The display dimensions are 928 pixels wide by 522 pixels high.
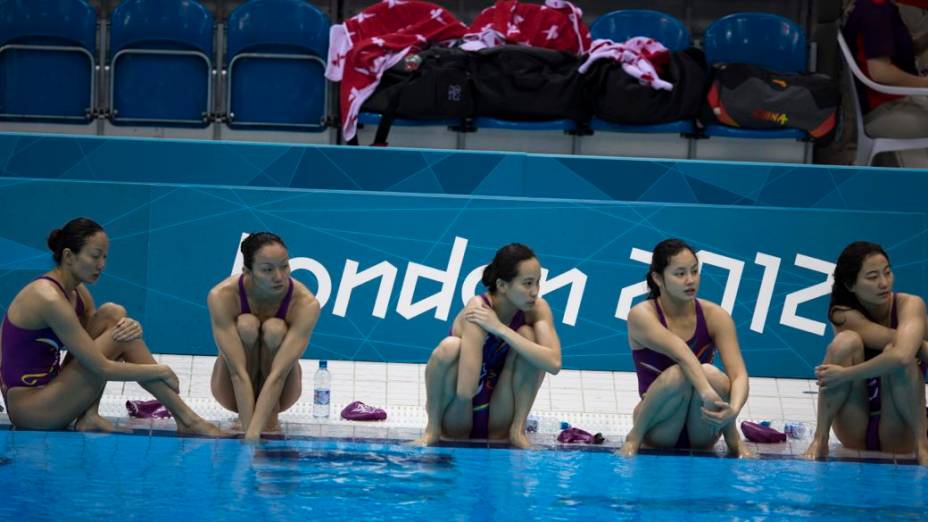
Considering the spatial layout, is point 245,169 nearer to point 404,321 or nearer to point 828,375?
point 404,321

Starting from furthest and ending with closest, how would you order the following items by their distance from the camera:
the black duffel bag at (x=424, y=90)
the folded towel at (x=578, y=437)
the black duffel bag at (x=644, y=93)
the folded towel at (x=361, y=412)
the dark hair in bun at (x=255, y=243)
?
the black duffel bag at (x=644, y=93) → the black duffel bag at (x=424, y=90) → the folded towel at (x=361, y=412) → the folded towel at (x=578, y=437) → the dark hair in bun at (x=255, y=243)

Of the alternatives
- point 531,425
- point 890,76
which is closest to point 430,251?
point 531,425

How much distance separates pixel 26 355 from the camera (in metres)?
5.76

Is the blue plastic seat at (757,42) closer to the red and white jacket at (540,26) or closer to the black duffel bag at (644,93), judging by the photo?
the black duffel bag at (644,93)

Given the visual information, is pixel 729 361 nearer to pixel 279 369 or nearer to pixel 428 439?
pixel 428 439

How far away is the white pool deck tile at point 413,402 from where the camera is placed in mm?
6156

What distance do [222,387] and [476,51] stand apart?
387cm

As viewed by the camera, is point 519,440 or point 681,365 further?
point 519,440

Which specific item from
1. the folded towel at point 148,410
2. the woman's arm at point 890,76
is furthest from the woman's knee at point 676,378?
the woman's arm at point 890,76

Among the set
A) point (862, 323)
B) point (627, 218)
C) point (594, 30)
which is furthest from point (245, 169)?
point (862, 323)

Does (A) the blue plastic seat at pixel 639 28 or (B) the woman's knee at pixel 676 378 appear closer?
(B) the woman's knee at pixel 676 378

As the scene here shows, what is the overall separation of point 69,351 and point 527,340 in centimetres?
186

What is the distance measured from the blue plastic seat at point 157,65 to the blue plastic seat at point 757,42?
136 inches

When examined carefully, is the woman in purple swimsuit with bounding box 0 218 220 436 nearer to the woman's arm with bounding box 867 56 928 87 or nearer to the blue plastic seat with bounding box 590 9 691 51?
the blue plastic seat with bounding box 590 9 691 51
